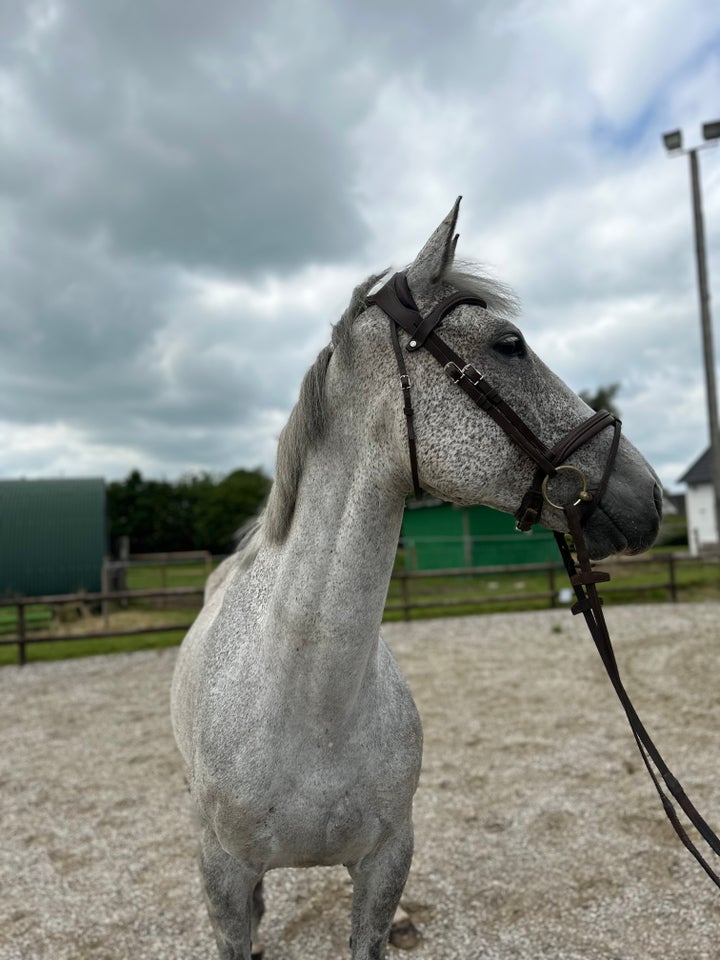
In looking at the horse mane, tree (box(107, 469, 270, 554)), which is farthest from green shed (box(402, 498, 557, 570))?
tree (box(107, 469, 270, 554))

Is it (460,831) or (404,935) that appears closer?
(404,935)

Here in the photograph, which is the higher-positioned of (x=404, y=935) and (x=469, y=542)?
(x=469, y=542)

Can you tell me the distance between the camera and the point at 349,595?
74.7 inches

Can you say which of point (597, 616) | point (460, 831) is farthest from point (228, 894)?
point (460, 831)

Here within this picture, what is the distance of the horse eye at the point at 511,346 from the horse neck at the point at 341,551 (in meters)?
0.44

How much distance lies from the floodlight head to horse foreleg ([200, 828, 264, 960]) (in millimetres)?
19772

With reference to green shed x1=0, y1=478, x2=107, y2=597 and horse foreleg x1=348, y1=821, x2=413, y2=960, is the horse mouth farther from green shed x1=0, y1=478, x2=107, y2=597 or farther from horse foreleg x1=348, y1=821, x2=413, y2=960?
green shed x1=0, y1=478, x2=107, y2=597

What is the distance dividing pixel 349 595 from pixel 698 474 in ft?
106

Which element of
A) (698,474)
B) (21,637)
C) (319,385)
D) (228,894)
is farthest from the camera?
(698,474)

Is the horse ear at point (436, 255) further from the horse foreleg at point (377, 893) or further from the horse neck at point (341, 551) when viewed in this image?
the horse foreleg at point (377, 893)

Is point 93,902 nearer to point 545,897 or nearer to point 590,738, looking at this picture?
point 545,897

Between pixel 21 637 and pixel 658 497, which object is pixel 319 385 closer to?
pixel 658 497

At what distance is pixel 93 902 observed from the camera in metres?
3.91

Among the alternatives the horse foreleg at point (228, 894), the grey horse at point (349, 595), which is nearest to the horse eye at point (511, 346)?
the grey horse at point (349, 595)
